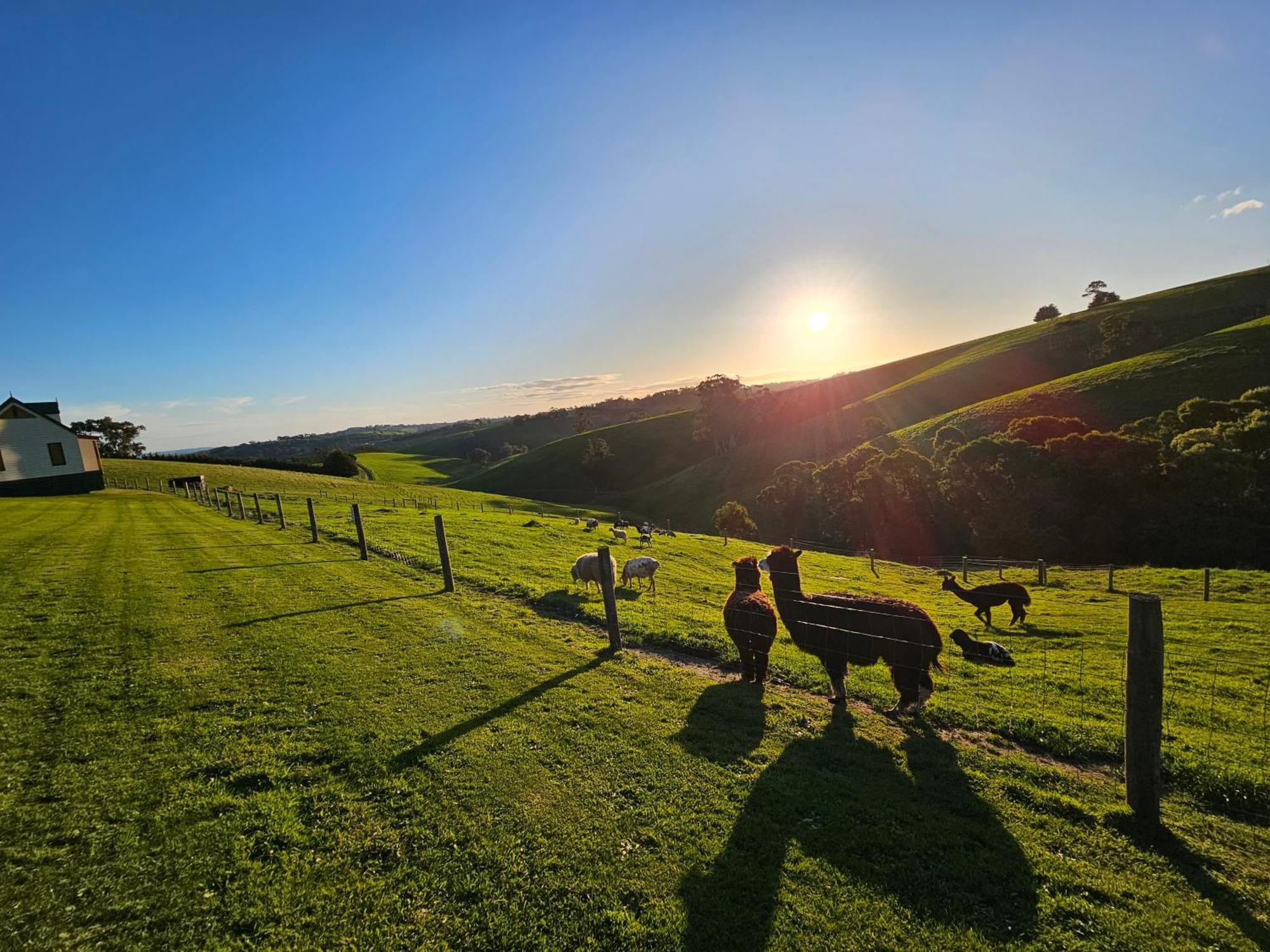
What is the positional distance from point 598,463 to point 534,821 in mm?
108590

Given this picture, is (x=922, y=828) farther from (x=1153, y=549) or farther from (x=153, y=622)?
(x=1153, y=549)

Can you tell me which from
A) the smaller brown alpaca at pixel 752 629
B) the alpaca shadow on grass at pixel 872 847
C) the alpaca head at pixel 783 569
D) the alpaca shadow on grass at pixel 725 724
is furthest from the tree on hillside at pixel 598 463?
the alpaca shadow on grass at pixel 872 847

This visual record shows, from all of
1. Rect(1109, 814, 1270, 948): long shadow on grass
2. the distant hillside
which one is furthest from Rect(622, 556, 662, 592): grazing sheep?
the distant hillside

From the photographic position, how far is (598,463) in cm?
11325

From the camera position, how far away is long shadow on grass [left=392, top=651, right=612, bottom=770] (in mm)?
6168

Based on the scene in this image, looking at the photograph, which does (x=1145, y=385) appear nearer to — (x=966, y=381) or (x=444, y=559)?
(x=966, y=381)

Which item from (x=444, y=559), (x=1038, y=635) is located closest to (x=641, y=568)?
(x=444, y=559)

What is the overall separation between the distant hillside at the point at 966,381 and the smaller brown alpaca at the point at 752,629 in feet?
205

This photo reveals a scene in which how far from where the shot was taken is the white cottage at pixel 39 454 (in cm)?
4147

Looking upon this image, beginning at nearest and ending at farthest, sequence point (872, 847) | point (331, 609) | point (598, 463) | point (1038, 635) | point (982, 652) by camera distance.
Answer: point (872, 847) → point (982, 652) → point (331, 609) → point (1038, 635) → point (598, 463)

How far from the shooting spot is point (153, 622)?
35.3ft

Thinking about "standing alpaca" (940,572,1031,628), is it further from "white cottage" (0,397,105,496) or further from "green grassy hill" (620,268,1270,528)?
"white cottage" (0,397,105,496)

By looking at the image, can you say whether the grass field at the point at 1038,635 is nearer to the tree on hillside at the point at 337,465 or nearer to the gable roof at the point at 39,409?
the gable roof at the point at 39,409

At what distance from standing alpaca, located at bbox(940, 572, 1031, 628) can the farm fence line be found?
0.99m
